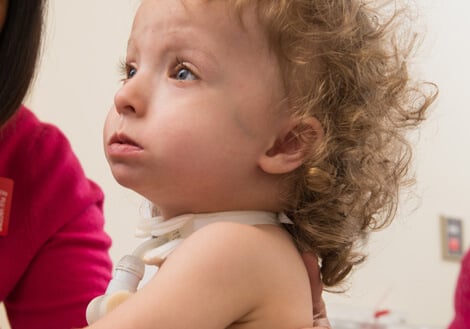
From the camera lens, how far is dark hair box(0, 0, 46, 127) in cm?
116

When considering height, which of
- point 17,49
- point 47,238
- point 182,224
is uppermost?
point 17,49

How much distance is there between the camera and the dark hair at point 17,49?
1164 millimetres

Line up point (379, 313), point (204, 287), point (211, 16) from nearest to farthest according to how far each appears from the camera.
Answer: point (204, 287) → point (211, 16) → point (379, 313)

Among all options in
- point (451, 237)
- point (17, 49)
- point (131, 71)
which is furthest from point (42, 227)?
point (451, 237)

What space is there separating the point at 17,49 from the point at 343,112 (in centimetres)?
64

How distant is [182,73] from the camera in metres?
0.75

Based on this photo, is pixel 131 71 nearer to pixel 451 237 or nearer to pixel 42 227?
pixel 42 227

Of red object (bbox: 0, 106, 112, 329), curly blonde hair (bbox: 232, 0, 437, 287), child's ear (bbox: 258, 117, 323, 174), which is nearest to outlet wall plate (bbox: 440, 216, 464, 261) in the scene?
red object (bbox: 0, 106, 112, 329)

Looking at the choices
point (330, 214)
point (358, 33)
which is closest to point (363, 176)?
point (330, 214)

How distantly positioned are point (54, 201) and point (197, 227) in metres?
0.60

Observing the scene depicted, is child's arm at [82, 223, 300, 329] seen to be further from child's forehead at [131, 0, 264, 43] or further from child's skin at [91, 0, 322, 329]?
child's forehead at [131, 0, 264, 43]

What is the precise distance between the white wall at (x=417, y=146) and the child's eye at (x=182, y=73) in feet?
3.65

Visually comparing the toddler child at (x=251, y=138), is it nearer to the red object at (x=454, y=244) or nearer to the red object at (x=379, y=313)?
the red object at (x=379, y=313)

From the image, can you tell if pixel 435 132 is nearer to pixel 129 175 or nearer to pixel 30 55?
pixel 30 55
